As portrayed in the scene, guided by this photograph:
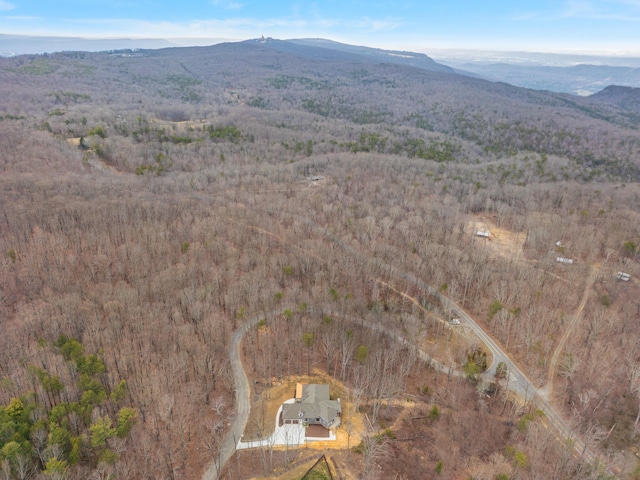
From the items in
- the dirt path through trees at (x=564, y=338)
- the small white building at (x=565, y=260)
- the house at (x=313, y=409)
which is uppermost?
the small white building at (x=565, y=260)

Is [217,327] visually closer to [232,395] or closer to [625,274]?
[232,395]

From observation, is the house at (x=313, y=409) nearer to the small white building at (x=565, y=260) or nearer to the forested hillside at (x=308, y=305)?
the forested hillside at (x=308, y=305)

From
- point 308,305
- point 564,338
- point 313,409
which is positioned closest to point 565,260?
point 564,338

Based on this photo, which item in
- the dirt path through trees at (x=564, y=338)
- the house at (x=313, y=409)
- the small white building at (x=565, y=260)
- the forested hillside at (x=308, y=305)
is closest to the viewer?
the forested hillside at (x=308, y=305)

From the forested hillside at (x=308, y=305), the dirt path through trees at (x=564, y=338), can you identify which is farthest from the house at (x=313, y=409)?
the dirt path through trees at (x=564, y=338)

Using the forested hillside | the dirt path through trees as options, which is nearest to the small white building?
the forested hillside

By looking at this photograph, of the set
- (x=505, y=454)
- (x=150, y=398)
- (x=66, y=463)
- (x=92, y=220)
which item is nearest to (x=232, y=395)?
(x=150, y=398)

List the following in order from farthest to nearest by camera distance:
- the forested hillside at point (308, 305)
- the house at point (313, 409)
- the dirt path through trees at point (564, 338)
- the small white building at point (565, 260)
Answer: the small white building at point (565, 260) < the dirt path through trees at point (564, 338) < the house at point (313, 409) < the forested hillside at point (308, 305)
